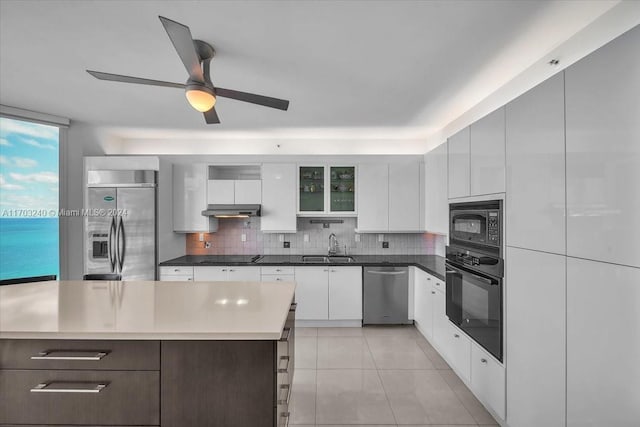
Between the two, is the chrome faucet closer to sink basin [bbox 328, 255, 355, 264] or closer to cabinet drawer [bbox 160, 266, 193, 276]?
sink basin [bbox 328, 255, 355, 264]

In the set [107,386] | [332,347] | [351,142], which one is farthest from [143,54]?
[332,347]

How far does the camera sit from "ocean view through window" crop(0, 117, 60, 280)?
3.32 m

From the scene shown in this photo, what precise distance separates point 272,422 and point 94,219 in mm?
3567

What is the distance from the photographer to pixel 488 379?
2188 millimetres

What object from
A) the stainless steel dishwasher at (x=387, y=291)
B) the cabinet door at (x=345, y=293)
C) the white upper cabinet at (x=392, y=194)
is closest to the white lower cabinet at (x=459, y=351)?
the stainless steel dishwasher at (x=387, y=291)

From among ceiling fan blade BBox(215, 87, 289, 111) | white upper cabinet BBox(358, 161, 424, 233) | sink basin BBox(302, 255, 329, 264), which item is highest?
ceiling fan blade BBox(215, 87, 289, 111)

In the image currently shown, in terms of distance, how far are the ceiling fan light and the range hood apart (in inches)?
92.3

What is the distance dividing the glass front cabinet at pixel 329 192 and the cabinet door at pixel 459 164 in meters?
1.63

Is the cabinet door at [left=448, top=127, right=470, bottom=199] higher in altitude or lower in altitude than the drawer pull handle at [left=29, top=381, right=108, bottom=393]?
higher

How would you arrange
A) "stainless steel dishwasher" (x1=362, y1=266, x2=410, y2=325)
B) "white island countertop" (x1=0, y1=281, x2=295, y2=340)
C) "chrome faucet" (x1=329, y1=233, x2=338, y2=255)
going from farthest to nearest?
"chrome faucet" (x1=329, y1=233, x2=338, y2=255)
"stainless steel dishwasher" (x1=362, y1=266, x2=410, y2=325)
"white island countertop" (x1=0, y1=281, x2=295, y2=340)

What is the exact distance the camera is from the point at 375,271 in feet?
13.1

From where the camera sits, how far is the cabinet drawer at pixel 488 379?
2.04m

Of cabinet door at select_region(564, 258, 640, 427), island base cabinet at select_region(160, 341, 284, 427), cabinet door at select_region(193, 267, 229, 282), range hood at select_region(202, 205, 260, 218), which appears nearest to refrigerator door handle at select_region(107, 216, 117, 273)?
cabinet door at select_region(193, 267, 229, 282)

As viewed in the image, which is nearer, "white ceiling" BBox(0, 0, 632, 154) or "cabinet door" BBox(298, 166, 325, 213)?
"white ceiling" BBox(0, 0, 632, 154)
